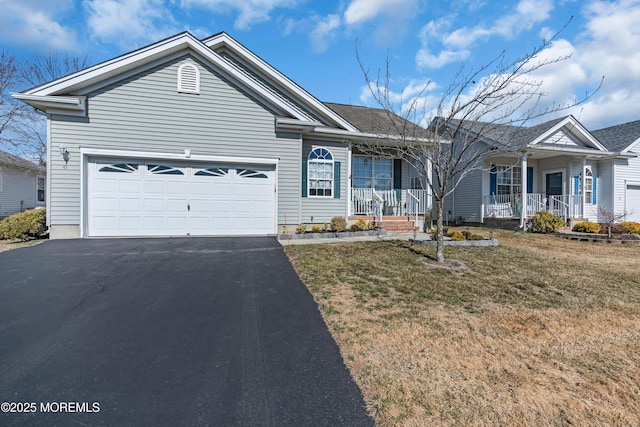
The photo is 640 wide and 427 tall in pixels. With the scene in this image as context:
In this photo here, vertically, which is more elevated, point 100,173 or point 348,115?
point 348,115

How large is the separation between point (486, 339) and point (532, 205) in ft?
45.9

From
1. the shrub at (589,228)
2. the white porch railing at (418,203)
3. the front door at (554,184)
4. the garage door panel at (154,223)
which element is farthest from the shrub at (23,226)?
the front door at (554,184)

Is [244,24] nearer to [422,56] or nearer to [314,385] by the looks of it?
[422,56]

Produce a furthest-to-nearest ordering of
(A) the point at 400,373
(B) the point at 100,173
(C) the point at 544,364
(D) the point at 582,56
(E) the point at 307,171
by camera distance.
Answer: (E) the point at 307,171 → (B) the point at 100,173 → (D) the point at 582,56 → (C) the point at 544,364 → (A) the point at 400,373

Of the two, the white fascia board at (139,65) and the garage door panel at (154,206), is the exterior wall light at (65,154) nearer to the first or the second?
the white fascia board at (139,65)

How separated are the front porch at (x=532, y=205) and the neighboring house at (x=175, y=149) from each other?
9030mm

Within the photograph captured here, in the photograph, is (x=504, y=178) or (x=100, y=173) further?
(x=504, y=178)

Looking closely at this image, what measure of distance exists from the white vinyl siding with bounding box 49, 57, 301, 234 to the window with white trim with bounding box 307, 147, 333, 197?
0.82 m

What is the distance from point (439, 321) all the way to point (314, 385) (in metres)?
1.95

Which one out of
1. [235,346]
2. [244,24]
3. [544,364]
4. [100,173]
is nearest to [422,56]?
[244,24]

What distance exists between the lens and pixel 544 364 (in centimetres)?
280

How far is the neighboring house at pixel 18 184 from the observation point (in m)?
19.1

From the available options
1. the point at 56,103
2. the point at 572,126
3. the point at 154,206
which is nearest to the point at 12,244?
the point at 154,206

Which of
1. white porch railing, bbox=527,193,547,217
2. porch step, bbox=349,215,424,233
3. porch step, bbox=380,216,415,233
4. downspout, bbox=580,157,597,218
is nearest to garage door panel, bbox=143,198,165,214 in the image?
porch step, bbox=349,215,424,233
